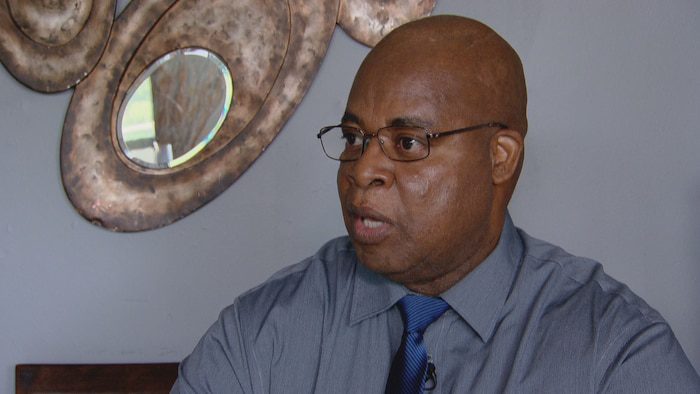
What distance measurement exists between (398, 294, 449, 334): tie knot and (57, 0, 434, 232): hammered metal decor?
890mm

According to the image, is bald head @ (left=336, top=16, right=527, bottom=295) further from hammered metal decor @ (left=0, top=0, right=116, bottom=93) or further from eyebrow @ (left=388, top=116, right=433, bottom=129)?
hammered metal decor @ (left=0, top=0, right=116, bottom=93)

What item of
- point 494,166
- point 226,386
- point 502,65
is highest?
point 502,65

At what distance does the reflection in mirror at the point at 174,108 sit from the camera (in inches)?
87.2

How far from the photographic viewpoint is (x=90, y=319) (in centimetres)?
226

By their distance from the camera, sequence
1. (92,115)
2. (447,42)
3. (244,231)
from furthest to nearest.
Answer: (244,231)
(92,115)
(447,42)

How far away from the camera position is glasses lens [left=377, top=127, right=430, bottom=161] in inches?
54.6

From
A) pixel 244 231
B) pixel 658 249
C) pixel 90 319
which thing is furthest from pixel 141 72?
pixel 658 249

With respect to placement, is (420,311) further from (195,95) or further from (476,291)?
(195,95)

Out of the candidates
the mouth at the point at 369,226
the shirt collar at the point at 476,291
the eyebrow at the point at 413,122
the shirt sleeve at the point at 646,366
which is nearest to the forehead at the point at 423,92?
the eyebrow at the point at 413,122

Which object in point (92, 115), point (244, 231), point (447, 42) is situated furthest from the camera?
point (244, 231)

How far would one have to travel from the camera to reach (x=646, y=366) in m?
1.30

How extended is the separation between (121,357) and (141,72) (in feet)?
2.32

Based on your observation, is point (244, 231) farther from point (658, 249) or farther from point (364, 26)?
point (658, 249)

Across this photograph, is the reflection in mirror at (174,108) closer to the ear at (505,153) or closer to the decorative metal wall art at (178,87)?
the decorative metal wall art at (178,87)
